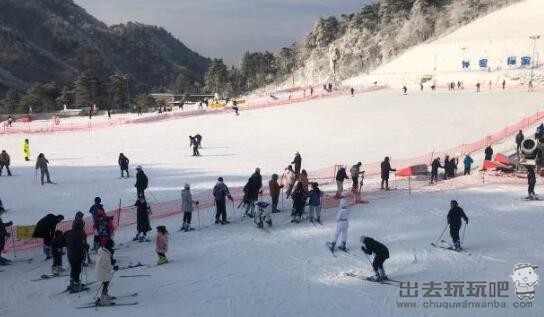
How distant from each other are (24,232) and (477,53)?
67157 mm

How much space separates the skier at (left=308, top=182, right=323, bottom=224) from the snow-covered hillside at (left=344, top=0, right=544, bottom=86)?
4669 centimetres

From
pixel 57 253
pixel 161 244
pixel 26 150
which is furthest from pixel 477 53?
pixel 57 253

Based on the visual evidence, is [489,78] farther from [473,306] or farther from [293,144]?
[473,306]

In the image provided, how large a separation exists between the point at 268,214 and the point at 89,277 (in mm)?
5308

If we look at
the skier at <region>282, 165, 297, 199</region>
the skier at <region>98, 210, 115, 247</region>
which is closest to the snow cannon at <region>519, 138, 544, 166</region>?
the skier at <region>282, 165, 297, 199</region>

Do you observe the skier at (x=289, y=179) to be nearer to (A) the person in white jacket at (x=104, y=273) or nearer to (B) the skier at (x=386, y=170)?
(B) the skier at (x=386, y=170)

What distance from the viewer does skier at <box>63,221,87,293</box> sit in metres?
10.9

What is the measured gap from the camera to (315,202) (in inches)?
624

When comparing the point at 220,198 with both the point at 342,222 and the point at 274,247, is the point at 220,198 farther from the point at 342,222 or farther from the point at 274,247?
the point at 342,222

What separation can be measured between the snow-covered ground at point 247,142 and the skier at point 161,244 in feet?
24.1

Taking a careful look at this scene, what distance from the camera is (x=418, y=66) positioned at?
73750mm

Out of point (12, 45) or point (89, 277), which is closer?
point (89, 277)

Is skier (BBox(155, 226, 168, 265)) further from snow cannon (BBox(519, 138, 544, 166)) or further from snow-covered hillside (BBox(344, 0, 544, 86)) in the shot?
snow-covered hillside (BBox(344, 0, 544, 86))

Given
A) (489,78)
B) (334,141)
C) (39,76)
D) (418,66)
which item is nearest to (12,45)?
(39,76)
